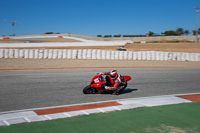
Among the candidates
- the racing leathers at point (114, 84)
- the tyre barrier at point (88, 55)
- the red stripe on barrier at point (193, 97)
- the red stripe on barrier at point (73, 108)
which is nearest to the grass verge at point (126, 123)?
the red stripe on barrier at point (73, 108)

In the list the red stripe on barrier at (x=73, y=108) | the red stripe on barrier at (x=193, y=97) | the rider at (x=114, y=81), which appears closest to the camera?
the red stripe on barrier at (x=73, y=108)

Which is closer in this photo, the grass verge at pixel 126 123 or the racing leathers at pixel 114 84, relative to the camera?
the grass verge at pixel 126 123

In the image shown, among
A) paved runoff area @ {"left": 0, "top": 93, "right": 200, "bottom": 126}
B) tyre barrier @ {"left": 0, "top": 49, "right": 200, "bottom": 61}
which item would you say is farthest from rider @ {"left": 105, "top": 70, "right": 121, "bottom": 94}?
tyre barrier @ {"left": 0, "top": 49, "right": 200, "bottom": 61}

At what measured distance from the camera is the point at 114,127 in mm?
6043

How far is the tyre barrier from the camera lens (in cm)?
2406

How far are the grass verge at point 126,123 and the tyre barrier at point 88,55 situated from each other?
1718cm

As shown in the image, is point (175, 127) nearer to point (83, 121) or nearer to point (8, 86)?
point (83, 121)

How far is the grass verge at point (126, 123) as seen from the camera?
231 inches

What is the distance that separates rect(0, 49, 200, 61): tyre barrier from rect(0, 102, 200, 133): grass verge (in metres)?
17.2

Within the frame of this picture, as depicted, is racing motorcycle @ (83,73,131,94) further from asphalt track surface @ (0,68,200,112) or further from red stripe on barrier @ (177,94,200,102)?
red stripe on barrier @ (177,94,200,102)

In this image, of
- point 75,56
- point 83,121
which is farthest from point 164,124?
point 75,56

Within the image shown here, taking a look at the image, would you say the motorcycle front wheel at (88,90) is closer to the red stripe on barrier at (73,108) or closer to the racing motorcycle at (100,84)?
the racing motorcycle at (100,84)

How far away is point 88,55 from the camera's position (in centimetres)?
2452

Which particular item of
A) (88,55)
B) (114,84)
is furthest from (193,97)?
(88,55)
